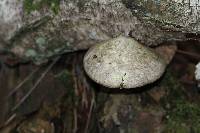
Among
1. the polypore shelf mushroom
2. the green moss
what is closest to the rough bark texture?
the green moss

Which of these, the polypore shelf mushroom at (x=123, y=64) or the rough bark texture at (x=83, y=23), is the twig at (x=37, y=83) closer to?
the rough bark texture at (x=83, y=23)

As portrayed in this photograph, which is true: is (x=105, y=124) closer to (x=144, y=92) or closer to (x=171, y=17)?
(x=144, y=92)

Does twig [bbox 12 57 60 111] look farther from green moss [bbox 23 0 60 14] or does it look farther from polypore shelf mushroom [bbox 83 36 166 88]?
polypore shelf mushroom [bbox 83 36 166 88]

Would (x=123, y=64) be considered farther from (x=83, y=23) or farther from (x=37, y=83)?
(x=37, y=83)

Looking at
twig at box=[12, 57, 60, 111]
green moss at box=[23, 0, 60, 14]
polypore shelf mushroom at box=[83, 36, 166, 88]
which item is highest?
green moss at box=[23, 0, 60, 14]

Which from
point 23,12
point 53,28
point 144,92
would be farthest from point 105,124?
point 23,12

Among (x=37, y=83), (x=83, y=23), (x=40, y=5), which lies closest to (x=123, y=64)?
(x=83, y=23)
